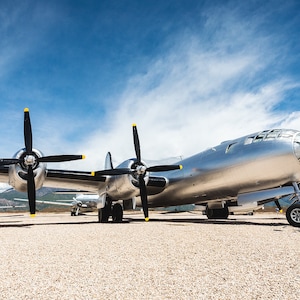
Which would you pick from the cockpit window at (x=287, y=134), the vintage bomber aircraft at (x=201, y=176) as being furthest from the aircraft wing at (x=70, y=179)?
the cockpit window at (x=287, y=134)

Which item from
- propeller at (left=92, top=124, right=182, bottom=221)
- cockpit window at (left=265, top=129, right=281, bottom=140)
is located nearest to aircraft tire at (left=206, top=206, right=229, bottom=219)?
propeller at (left=92, top=124, right=182, bottom=221)

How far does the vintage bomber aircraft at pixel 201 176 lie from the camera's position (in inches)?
486

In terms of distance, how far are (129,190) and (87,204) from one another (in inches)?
1410

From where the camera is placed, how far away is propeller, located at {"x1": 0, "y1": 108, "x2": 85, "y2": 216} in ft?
44.7

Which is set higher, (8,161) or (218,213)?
(8,161)

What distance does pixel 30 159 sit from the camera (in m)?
13.7

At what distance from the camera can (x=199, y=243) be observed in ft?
24.9

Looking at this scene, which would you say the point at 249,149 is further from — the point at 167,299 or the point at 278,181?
the point at 167,299

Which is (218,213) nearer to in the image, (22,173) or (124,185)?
(124,185)

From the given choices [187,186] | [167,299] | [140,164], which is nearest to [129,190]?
[140,164]

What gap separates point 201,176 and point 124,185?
14.1 feet

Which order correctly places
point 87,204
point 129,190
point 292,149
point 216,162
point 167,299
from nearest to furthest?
point 167,299
point 292,149
point 216,162
point 129,190
point 87,204

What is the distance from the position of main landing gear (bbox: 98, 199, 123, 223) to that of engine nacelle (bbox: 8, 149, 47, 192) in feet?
15.2

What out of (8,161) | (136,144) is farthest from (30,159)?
(136,144)
